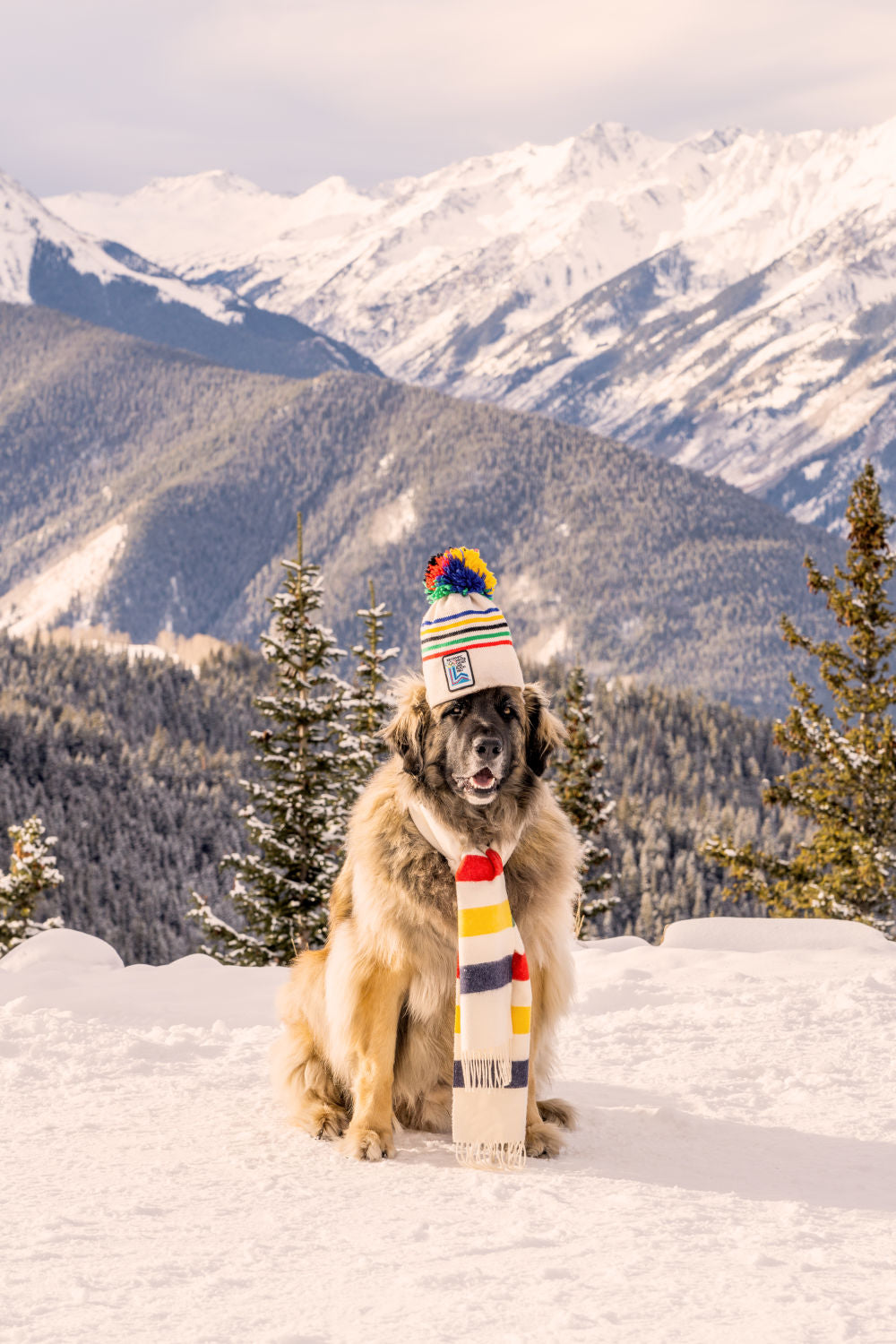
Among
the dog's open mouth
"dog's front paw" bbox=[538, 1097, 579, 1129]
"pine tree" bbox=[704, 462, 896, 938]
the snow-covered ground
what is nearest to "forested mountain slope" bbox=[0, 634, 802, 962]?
"pine tree" bbox=[704, 462, 896, 938]

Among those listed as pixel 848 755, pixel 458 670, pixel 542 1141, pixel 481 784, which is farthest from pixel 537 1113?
pixel 848 755

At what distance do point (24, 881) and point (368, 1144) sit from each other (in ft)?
91.4

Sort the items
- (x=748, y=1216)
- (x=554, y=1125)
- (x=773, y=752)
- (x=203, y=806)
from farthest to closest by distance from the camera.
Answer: (x=773, y=752) → (x=203, y=806) → (x=554, y=1125) → (x=748, y=1216)

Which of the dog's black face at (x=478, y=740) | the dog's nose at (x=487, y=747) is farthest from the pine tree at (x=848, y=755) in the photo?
the dog's nose at (x=487, y=747)

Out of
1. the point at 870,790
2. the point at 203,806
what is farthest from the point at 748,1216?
the point at 203,806

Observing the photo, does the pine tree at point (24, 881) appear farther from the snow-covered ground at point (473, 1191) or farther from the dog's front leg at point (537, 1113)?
the dog's front leg at point (537, 1113)

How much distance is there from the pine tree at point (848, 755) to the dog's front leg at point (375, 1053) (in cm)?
1908

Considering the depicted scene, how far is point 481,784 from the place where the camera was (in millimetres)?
5859

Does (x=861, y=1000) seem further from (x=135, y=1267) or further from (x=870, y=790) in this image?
(x=870, y=790)

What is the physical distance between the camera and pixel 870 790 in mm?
24828

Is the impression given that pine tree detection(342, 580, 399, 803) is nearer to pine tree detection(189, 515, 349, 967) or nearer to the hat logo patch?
pine tree detection(189, 515, 349, 967)

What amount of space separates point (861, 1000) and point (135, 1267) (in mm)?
5817

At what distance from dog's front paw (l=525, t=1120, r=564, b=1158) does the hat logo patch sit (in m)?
2.19

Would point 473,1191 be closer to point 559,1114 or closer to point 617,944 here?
point 559,1114
